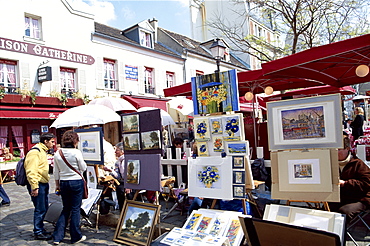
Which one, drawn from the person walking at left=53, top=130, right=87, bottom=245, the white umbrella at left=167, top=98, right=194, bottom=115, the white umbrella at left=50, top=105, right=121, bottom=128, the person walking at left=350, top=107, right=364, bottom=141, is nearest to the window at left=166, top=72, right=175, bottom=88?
the white umbrella at left=167, top=98, right=194, bottom=115

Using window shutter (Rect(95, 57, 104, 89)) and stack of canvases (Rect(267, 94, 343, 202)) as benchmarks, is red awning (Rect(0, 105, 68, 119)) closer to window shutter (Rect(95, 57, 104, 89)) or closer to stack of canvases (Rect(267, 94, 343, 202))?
window shutter (Rect(95, 57, 104, 89))

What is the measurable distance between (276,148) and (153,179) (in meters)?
1.71

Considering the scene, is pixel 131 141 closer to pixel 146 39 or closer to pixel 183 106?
pixel 183 106

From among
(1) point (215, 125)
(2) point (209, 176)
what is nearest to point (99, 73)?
(1) point (215, 125)

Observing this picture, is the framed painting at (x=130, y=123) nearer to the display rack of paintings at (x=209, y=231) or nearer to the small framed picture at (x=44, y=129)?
the display rack of paintings at (x=209, y=231)

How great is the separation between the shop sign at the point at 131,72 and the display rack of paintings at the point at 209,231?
13.2 metres

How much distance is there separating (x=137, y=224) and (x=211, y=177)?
1249mm

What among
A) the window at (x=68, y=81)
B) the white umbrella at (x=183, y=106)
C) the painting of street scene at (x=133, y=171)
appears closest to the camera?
the painting of street scene at (x=133, y=171)

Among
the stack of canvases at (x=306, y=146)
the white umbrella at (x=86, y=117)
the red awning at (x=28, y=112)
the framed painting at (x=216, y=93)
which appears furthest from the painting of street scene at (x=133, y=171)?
the red awning at (x=28, y=112)

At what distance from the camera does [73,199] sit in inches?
161

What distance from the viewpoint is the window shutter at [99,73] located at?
14413 mm

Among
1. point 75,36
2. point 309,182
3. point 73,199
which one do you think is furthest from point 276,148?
A: point 75,36

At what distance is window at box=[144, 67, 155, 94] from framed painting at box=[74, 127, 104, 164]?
11821 mm

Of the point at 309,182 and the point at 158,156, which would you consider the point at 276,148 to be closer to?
the point at 309,182
